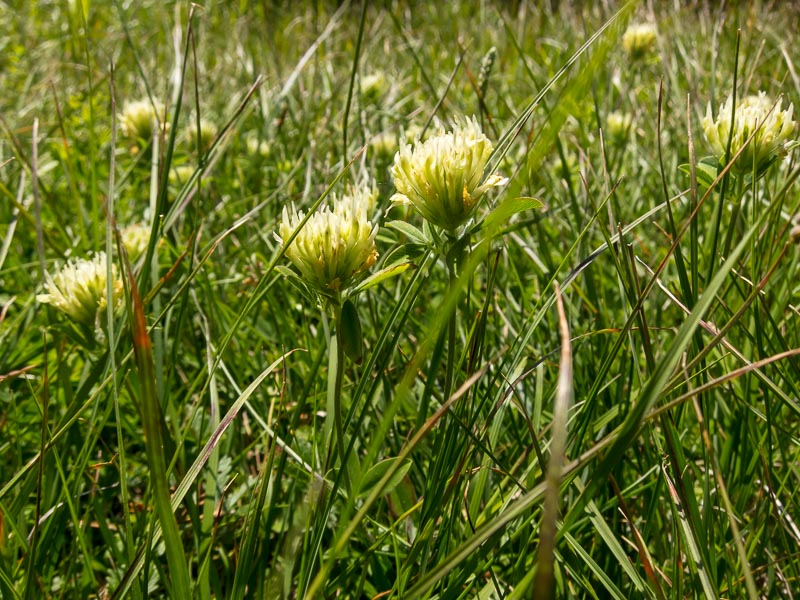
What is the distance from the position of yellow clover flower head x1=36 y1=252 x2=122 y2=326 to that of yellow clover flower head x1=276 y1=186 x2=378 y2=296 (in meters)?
0.45

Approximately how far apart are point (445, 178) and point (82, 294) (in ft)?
2.07

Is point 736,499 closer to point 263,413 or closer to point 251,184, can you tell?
point 263,413

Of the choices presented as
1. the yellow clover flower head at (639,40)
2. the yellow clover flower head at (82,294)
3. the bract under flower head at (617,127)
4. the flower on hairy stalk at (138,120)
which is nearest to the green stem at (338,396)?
the yellow clover flower head at (82,294)

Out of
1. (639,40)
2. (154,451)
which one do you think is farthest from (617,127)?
(154,451)

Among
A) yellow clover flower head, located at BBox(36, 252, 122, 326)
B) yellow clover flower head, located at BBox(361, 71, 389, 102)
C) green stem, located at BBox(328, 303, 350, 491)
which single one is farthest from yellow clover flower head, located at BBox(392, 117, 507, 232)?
yellow clover flower head, located at BBox(361, 71, 389, 102)

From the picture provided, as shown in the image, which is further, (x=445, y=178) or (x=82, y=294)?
(x=82, y=294)

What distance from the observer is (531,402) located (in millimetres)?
1126

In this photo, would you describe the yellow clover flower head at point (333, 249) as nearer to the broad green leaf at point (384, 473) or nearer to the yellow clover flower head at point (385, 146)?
the broad green leaf at point (384, 473)

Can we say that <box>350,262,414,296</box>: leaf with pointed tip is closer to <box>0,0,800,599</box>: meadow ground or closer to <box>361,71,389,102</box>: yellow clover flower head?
<box>0,0,800,599</box>: meadow ground

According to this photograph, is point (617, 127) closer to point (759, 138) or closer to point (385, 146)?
point (385, 146)

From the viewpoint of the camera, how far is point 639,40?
235 cm

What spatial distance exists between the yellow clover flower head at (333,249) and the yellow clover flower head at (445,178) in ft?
0.17

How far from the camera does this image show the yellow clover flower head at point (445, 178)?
0.74 m

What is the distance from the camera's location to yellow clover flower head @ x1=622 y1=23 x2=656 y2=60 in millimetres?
2322
